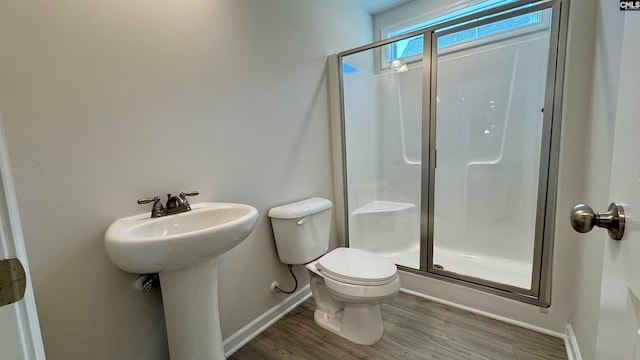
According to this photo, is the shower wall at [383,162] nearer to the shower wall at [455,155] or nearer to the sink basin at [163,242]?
the shower wall at [455,155]

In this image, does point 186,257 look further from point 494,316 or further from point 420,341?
point 494,316

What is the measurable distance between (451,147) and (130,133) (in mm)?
2413

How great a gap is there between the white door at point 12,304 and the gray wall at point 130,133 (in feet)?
2.28

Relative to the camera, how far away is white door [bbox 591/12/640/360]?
16.8 inches

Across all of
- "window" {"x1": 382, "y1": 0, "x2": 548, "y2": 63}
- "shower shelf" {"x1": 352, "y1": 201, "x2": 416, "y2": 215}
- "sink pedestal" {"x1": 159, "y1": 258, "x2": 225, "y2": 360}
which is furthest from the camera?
"shower shelf" {"x1": 352, "y1": 201, "x2": 416, "y2": 215}

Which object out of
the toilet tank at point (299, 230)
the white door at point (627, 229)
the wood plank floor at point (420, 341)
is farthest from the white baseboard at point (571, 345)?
the toilet tank at point (299, 230)

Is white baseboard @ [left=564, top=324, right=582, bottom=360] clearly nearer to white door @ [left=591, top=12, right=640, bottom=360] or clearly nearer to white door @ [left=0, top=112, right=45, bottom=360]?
white door @ [left=591, top=12, right=640, bottom=360]

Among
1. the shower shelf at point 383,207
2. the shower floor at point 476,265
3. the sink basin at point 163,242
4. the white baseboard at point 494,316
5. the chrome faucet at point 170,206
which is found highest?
the chrome faucet at point 170,206

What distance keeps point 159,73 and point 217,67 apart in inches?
11.5

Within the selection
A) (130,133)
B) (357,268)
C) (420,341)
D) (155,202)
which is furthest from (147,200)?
(420,341)

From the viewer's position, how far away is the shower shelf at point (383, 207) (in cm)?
248

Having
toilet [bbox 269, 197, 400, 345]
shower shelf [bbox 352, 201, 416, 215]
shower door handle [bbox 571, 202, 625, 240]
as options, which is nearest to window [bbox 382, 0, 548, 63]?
shower shelf [bbox 352, 201, 416, 215]

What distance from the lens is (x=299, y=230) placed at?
5.35ft

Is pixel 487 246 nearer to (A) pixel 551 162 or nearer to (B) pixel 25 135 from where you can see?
(A) pixel 551 162
